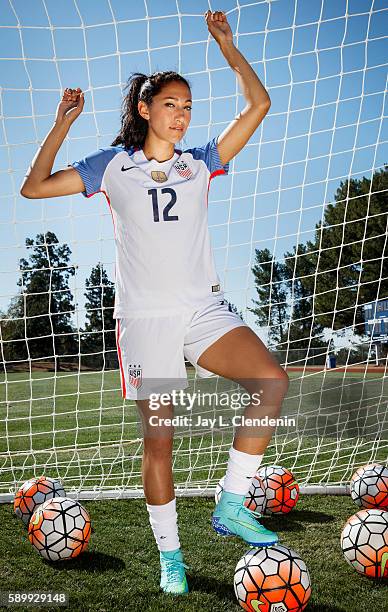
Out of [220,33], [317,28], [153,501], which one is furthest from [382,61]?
[153,501]

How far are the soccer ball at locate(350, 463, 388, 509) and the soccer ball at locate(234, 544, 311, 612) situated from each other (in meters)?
1.63

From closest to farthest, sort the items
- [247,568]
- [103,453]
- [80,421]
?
[247,568], [103,453], [80,421]

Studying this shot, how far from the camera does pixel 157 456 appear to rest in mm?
2789

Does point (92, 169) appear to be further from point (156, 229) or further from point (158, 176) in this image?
point (156, 229)

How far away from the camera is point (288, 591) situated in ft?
8.53

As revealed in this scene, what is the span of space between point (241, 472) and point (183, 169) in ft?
4.38

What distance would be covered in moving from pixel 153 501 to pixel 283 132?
323cm

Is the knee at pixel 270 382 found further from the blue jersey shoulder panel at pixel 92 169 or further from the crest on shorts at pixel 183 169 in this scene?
the blue jersey shoulder panel at pixel 92 169

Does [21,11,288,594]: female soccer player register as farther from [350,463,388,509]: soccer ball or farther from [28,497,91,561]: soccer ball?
[350,463,388,509]: soccer ball

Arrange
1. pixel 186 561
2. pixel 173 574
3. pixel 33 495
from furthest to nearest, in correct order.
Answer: pixel 33 495 → pixel 186 561 → pixel 173 574

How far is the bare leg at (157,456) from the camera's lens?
2.77 m

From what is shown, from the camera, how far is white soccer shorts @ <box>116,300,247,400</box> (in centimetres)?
267

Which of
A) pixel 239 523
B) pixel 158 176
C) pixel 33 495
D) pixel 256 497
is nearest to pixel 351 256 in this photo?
pixel 256 497

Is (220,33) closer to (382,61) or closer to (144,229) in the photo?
(144,229)
